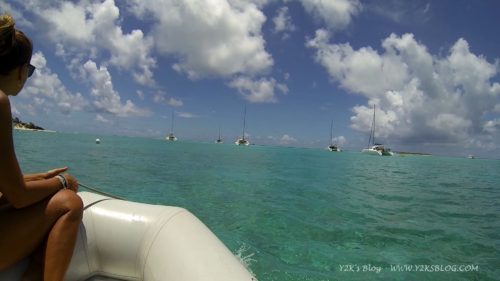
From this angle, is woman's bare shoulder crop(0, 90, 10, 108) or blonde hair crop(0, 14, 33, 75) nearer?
woman's bare shoulder crop(0, 90, 10, 108)

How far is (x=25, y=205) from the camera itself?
5.97 ft

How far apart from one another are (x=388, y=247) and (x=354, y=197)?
611 cm

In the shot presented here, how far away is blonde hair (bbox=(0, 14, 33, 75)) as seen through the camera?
5.51 feet

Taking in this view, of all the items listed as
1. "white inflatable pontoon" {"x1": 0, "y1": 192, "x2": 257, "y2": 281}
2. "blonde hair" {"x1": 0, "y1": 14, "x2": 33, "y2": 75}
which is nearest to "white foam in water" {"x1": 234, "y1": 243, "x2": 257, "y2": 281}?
"white inflatable pontoon" {"x1": 0, "y1": 192, "x2": 257, "y2": 281}

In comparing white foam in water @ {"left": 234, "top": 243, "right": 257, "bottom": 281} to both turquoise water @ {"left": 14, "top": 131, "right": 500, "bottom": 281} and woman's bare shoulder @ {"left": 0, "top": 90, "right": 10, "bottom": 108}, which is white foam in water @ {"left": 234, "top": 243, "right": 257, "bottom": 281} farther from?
woman's bare shoulder @ {"left": 0, "top": 90, "right": 10, "bottom": 108}

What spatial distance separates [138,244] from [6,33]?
1.62 m

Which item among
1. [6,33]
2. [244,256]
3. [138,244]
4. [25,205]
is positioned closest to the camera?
[6,33]

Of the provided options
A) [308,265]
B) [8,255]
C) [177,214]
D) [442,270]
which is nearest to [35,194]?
[8,255]

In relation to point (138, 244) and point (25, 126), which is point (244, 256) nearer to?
point (138, 244)

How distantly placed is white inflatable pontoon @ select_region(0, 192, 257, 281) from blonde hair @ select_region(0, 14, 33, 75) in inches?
51.4

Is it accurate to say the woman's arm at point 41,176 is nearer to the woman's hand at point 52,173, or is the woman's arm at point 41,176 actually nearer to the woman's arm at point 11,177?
the woman's hand at point 52,173

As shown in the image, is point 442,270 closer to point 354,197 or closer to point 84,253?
point 84,253

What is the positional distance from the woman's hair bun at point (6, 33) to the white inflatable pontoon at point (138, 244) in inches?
55.3

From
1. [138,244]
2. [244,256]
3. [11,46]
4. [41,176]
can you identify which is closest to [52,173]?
[41,176]
